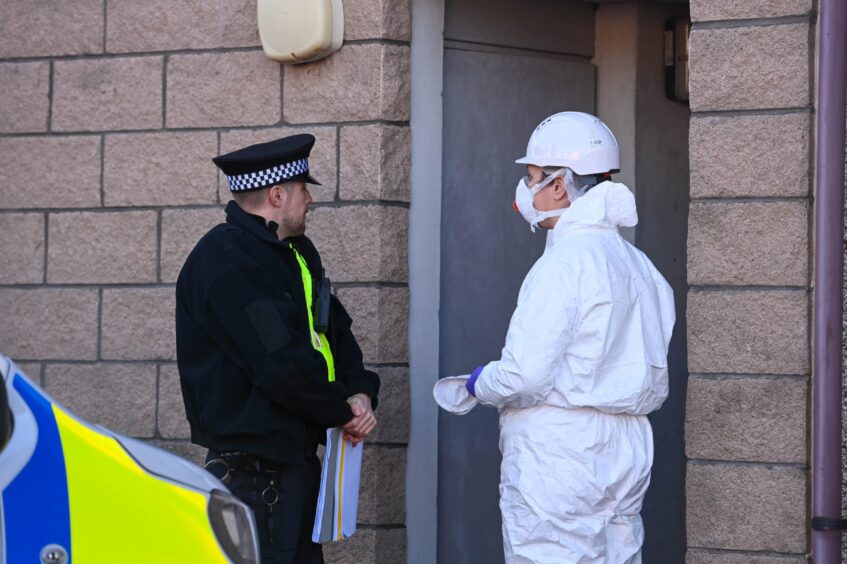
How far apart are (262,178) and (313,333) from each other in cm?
59

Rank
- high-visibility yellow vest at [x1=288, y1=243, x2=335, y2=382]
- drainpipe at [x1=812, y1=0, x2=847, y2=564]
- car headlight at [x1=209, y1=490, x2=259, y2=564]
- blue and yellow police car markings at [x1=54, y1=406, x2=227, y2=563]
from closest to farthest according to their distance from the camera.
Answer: blue and yellow police car markings at [x1=54, y1=406, x2=227, y2=563] → car headlight at [x1=209, y1=490, x2=259, y2=564] → high-visibility yellow vest at [x1=288, y1=243, x2=335, y2=382] → drainpipe at [x1=812, y1=0, x2=847, y2=564]

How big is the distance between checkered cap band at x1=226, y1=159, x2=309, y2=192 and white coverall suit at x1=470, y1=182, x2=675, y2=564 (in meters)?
1.01

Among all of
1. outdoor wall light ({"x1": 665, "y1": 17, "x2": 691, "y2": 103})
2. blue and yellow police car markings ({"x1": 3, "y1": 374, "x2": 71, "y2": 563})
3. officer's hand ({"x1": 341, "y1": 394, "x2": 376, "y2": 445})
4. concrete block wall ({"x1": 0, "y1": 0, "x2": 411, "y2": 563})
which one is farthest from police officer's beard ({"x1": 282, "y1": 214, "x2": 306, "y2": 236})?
outdoor wall light ({"x1": 665, "y1": 17, "x2": 691, "y2": 103})

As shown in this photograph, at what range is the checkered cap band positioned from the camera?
5438 mm

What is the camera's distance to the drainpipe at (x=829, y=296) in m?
5.59

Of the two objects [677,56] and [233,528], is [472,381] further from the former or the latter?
[677,56]

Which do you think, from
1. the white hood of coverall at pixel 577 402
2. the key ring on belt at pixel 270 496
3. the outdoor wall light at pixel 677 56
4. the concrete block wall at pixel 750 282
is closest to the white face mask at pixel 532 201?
the white hood of coverall at pixel 577 402

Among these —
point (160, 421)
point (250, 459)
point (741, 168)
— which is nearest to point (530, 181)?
point (741, 168)

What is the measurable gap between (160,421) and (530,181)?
2419 millimetres

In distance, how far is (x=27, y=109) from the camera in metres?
7.21

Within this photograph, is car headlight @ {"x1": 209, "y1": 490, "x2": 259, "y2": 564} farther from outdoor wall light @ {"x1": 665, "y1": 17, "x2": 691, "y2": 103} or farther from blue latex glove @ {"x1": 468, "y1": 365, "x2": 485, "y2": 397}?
outdoor wall light @ {"x1": 665, "y1": 17, "x2": 691, "y2": 103}

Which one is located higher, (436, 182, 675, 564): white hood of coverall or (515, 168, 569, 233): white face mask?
(515, 168, 569, 233): white face mask

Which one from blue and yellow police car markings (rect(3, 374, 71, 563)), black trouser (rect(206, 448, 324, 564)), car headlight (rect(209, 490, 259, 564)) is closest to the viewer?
blue and yellow police car markings (rect(3, 374, 71, 563))

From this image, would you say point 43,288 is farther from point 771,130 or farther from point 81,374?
point 771,130
